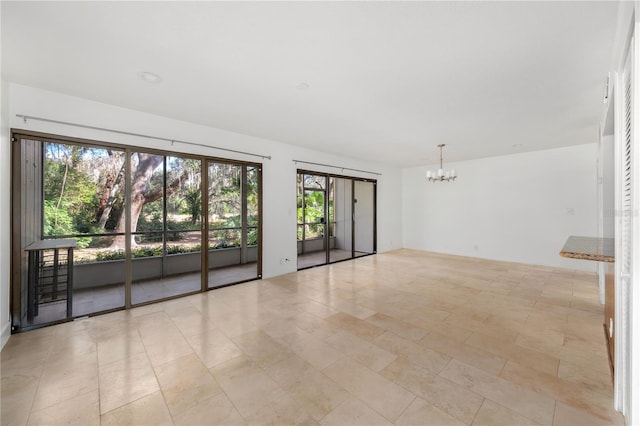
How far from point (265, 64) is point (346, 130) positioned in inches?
87.1

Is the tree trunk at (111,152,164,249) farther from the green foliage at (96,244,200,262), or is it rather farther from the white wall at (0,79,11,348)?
the white wall at (0,79,11,348)

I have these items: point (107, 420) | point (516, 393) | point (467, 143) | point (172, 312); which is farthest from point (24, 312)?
point (467, 143)

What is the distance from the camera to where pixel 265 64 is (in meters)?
2.32

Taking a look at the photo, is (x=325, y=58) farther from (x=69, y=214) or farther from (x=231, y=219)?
(x=69, y=214)

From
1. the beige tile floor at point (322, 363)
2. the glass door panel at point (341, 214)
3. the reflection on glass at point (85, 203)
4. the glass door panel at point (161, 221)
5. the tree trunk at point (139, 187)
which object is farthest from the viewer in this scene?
the glass door panel at point (341, 214)

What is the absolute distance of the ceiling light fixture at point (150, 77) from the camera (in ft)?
8.19

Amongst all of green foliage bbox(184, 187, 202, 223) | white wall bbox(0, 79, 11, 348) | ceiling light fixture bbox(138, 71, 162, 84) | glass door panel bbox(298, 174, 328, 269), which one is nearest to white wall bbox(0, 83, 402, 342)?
white wall bbox(0, 79, 11, 348)

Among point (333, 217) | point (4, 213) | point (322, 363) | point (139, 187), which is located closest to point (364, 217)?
point (333, 217)

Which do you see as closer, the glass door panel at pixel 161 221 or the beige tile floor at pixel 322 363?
the beige tile floor at pixel 322 363

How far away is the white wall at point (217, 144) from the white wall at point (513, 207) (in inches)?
53.3

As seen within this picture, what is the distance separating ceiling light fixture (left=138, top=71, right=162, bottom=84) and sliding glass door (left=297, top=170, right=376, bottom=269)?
3.41 meters

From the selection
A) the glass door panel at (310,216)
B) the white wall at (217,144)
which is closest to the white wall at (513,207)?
the white wall at (217,144)

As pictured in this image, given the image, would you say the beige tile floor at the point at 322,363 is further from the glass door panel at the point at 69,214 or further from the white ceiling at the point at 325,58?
the white ceiling at the point at 325,58

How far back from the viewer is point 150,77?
2.56 m
